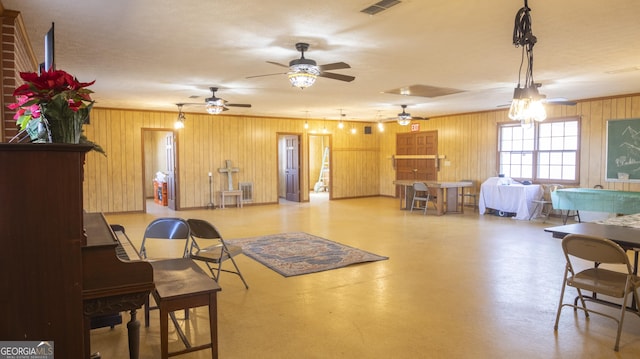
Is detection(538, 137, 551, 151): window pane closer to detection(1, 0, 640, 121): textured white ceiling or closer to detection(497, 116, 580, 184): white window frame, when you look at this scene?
detection(497, 116, 580, 184): white window frame

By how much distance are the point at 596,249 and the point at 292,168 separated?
977 centimetres

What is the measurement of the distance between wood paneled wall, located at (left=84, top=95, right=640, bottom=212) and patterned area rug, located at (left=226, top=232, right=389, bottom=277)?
4.42 m

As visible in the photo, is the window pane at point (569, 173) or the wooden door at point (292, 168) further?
the wooden door at point (292, 168)

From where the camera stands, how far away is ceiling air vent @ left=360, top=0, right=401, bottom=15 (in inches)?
121

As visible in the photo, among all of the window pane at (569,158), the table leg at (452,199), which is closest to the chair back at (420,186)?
the table leg at (452,199)

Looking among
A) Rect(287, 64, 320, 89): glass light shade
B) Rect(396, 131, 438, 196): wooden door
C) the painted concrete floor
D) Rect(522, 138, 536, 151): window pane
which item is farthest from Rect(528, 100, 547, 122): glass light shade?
Rect(396, 131, 438, 196): wooden door

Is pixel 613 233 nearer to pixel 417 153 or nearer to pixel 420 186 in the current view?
pixel 420 186

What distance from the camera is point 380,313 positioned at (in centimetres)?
346

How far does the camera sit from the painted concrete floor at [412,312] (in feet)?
9.29

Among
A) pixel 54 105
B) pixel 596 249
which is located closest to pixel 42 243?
pixel 54 105

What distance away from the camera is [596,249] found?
2863 millimetres

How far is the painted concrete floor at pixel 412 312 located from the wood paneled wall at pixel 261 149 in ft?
11.3

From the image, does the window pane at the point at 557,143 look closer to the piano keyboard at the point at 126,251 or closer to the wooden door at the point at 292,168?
the wooden door at the point at 292,168

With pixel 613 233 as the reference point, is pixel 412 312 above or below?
below
